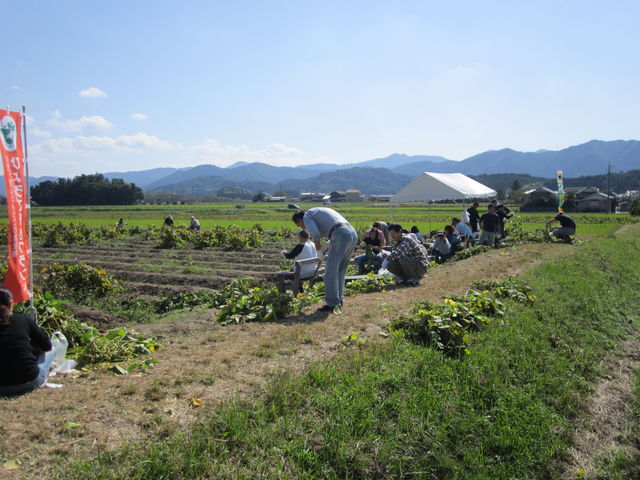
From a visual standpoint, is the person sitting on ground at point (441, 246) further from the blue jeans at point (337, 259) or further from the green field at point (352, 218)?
the blue jeans at point (337, 259)

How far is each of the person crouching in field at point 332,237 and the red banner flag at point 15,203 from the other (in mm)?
3183

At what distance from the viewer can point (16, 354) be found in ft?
12.4

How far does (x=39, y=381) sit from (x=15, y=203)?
1977 millimetres

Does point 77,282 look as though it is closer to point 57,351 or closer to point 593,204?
point 57,351

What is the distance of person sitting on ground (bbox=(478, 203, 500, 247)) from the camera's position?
14.3m

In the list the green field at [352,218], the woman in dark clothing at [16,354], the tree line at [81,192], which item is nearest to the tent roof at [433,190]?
the green field at [352,218]

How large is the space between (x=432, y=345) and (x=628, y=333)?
161 inches

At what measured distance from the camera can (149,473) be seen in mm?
2854

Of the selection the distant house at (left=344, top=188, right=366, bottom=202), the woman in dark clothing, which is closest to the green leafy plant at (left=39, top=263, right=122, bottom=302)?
the woman in dark clothing

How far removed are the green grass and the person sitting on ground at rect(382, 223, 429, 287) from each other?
2.90 meters

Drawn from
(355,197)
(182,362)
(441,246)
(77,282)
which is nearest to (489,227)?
(441,246)

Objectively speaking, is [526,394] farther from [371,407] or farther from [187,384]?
[187,384]

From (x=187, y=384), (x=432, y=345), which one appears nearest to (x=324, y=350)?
(x=432, y=345)

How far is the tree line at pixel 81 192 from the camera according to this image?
261 ft
